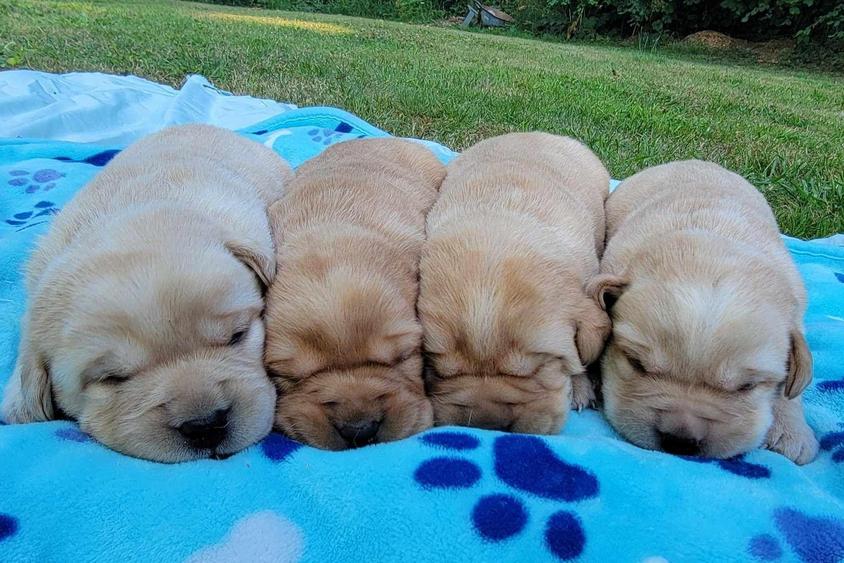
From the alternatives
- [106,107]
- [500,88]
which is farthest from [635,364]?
[500,88]

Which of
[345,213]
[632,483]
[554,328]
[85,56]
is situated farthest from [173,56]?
[632,483]

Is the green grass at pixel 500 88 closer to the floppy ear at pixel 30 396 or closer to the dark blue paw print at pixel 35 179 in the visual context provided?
the dark blue paw print at pixel 35 179

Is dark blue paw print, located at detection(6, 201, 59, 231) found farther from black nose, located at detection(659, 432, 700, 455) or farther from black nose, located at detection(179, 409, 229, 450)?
black nose, located at detection(659, 432, 700, 455)

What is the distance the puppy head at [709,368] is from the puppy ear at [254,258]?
169 centimetres

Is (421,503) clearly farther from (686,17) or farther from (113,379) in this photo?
(686,17)

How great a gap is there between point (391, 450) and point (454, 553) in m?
0.52

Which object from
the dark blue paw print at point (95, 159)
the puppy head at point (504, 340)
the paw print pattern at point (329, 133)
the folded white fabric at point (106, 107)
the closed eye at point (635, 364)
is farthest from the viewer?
the folded white fabric at point (106, 107)

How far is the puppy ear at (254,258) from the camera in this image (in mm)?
3123

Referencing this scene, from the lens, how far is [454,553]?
2.14m

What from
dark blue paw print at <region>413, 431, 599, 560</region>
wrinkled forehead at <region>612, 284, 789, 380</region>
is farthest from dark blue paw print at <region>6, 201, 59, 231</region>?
wrinkled forehead at <region>612, 284, 789, 380</region>

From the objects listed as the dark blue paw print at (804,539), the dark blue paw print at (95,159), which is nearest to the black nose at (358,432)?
the dark blue paw print at (804,539)

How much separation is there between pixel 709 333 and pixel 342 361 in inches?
61.3

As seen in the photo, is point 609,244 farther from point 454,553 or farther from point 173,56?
point 173,56

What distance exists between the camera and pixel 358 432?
9.27ft
